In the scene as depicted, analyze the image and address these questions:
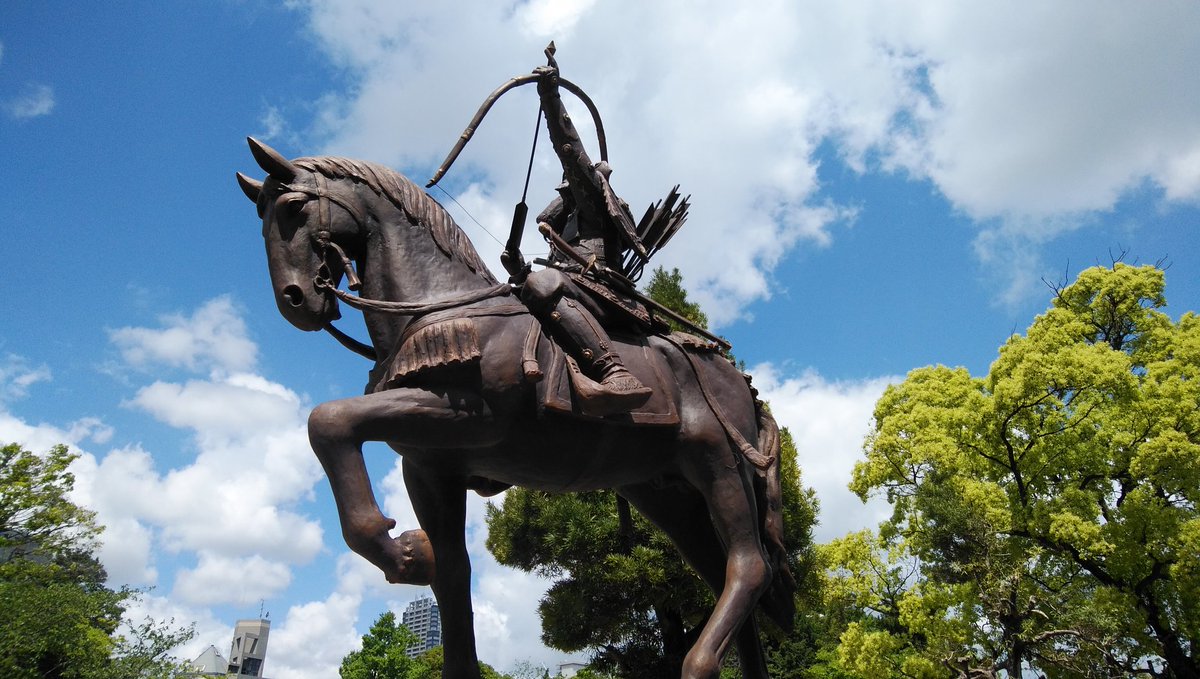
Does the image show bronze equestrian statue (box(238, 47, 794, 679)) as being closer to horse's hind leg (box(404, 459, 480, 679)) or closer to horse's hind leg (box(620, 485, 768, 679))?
horse's hind leg (box(404, 459, 480, 679))

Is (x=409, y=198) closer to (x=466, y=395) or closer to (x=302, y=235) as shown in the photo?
(x=302, y=235)

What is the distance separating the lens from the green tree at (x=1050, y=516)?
59.2ft

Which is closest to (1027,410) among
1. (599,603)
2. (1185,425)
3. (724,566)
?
(1185,425)

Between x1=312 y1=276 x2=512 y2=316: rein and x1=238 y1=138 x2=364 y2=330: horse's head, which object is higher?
x1=238 y1=138 x2=364 y2=330: horse's head

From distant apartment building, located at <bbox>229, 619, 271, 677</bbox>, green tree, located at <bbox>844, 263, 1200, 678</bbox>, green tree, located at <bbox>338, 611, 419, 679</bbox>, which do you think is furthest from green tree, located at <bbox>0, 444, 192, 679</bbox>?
distant apartment building, located at <bbox>229, 619, 271, 677</bbox>

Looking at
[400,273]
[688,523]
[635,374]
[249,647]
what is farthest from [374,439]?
[249,647]

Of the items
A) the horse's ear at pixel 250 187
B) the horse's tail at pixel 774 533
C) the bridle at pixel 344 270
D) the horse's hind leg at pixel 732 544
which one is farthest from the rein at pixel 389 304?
the horse's tail at pixel 774 533

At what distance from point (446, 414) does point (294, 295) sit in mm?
1002

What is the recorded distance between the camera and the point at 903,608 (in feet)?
66.0

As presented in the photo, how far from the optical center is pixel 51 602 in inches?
830

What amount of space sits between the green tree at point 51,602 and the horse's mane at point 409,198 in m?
21.1

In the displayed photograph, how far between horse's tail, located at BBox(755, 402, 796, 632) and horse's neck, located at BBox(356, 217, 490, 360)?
200cm

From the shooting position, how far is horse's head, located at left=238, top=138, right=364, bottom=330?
4.04m

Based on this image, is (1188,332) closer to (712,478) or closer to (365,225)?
(712,478)
